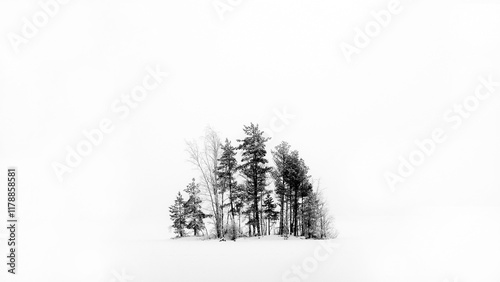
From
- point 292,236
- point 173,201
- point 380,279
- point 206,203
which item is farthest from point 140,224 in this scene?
point 380,279

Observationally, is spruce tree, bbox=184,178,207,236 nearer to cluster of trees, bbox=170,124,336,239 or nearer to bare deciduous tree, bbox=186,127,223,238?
cluster of trees, bbox=170,124,336,239

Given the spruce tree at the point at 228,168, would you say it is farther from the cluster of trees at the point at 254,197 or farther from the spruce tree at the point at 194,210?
the spruce tree at the point at 194,210

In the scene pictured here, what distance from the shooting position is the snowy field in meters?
9.32

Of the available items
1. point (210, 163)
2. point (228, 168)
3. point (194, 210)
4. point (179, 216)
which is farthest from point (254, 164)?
point (179, 216)

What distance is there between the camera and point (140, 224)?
38.7ft

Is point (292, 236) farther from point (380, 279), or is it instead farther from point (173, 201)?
point (173, 201)

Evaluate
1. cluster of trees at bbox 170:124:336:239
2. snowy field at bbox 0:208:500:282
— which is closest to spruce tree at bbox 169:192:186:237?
cluster of trees at bbox 170:124:336:239

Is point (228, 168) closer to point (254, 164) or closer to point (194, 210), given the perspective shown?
point (254, 164)

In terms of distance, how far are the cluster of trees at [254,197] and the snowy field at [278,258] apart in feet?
1.16

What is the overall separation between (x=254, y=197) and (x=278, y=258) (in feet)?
4.74

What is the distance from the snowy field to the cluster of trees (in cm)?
35

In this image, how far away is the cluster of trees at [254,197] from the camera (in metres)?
10.4

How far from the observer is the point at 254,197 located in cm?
1041

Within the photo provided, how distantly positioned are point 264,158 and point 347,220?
106 inches
